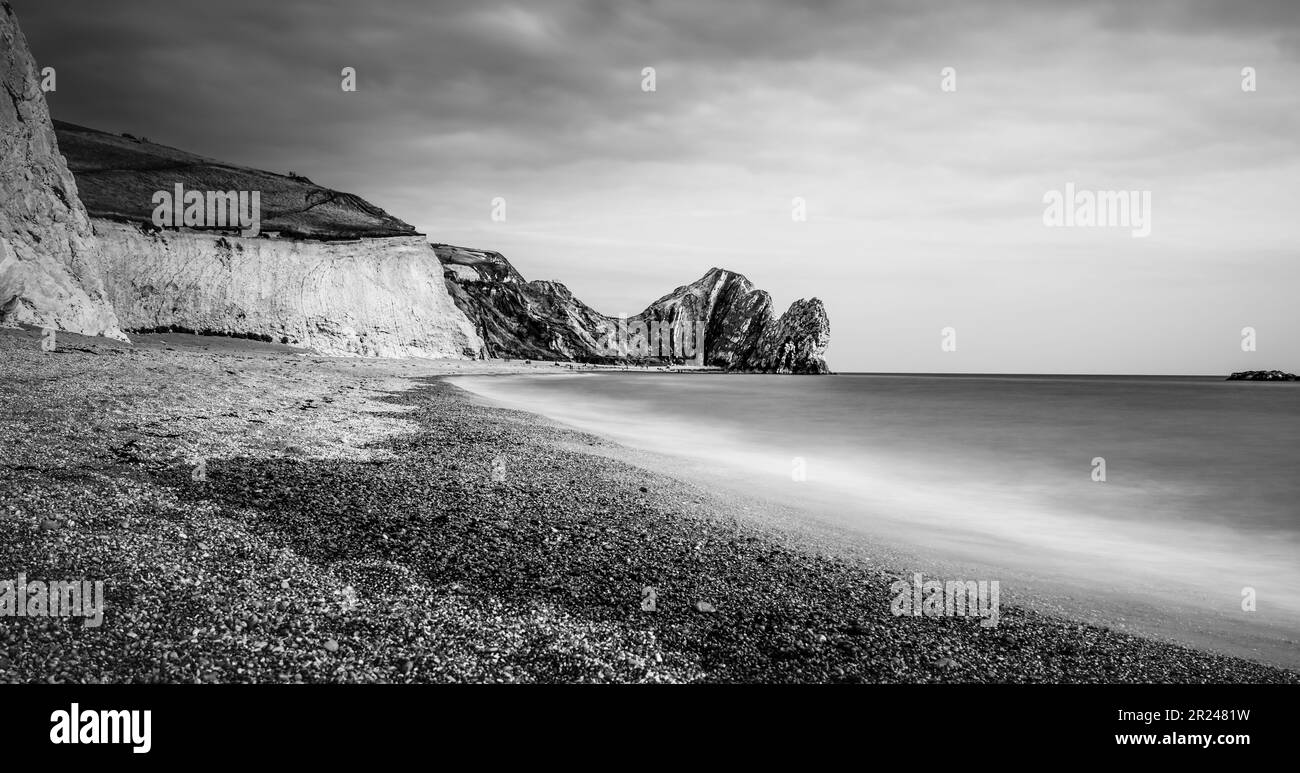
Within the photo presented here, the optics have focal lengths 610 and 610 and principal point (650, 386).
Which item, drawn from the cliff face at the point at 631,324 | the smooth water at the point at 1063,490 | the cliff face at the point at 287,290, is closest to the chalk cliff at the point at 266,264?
the cliff face at the point at 287,290

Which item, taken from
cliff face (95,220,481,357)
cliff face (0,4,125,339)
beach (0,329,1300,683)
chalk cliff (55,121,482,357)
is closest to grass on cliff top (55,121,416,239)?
chalk cliff (55,121,482,357)

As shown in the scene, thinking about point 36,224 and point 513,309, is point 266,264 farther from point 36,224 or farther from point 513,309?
point 513,309

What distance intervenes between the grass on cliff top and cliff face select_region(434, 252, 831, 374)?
41.8 meters

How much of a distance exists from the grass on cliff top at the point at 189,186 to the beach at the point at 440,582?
53.0 metres

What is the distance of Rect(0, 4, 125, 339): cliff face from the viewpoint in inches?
1016

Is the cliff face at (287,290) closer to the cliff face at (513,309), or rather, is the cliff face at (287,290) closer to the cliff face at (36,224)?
the cliff face at (36,224)

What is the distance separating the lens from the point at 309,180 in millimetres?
70625

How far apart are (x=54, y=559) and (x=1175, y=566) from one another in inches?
524

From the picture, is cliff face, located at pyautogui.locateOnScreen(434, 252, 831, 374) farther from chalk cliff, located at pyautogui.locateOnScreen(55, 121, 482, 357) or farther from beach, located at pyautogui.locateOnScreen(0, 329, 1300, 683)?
beach, located at pyautogui.locateOnScreen(0, 329, 1300, 683)

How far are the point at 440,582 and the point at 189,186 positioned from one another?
221ft

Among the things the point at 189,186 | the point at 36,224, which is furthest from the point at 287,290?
the point at 36,224

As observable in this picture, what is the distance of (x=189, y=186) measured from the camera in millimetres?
55750

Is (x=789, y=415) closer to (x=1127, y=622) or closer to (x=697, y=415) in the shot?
(x=697, y=415)
